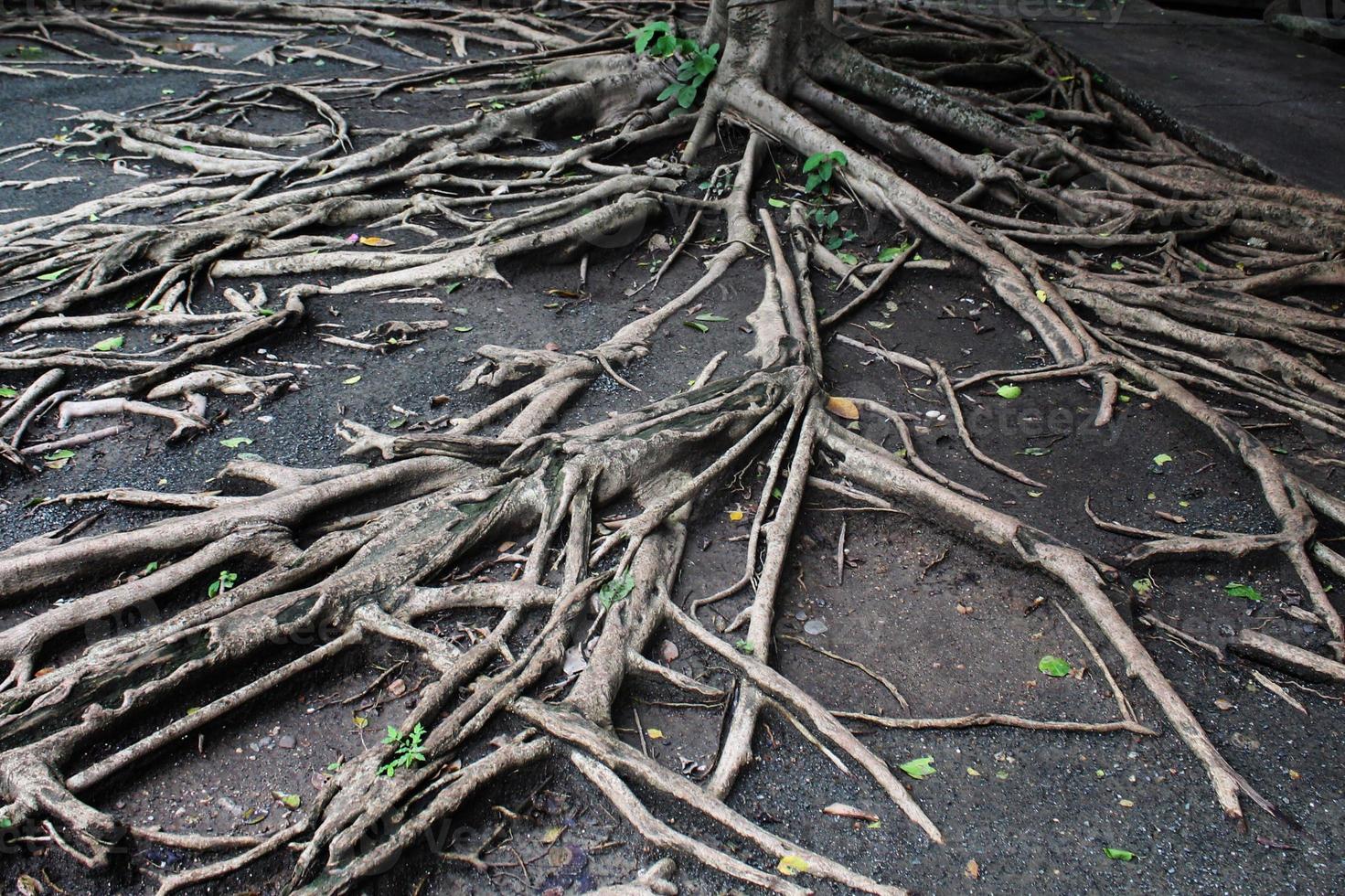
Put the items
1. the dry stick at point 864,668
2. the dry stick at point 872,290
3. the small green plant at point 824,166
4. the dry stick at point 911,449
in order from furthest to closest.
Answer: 1. the small green plant at point 824,166
2. the dry stick at point 872,290
3. the dry stick at point 911,449
4. the dry stick at point 864,668

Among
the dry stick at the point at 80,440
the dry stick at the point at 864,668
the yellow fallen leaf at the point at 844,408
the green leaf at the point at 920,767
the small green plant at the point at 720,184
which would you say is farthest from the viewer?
the small green plant at the point at 720,184

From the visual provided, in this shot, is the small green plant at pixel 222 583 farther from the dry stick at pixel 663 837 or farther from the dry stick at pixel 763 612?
the dry stick at pixel 763 612

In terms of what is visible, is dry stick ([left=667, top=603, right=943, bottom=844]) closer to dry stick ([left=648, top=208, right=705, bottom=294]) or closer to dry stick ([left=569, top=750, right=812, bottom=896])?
dry stick ([left=569, top=750, right=812, bottom=896])

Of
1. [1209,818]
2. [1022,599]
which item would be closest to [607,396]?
[1022,599]

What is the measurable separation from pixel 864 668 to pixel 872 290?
2.46 metres

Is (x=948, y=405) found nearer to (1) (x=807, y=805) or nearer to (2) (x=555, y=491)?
(2) (x=555, y=491)

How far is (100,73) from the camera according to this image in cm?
767

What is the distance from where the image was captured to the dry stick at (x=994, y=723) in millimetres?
2732

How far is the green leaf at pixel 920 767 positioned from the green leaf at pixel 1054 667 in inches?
20.6

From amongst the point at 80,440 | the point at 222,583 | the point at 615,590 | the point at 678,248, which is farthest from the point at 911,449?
the point at 80,440

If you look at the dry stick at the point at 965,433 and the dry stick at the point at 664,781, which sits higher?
the dry stick at the point at 965,433

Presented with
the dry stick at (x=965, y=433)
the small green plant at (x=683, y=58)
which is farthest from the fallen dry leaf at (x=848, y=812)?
the small green plant at (x=683, y=58)

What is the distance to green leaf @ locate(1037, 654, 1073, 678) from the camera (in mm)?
2926

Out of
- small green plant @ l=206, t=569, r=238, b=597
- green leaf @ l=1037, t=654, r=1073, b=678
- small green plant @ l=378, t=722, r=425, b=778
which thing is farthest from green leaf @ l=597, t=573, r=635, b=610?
green leaf @ l=1037, t=654, r=1073, b=678
